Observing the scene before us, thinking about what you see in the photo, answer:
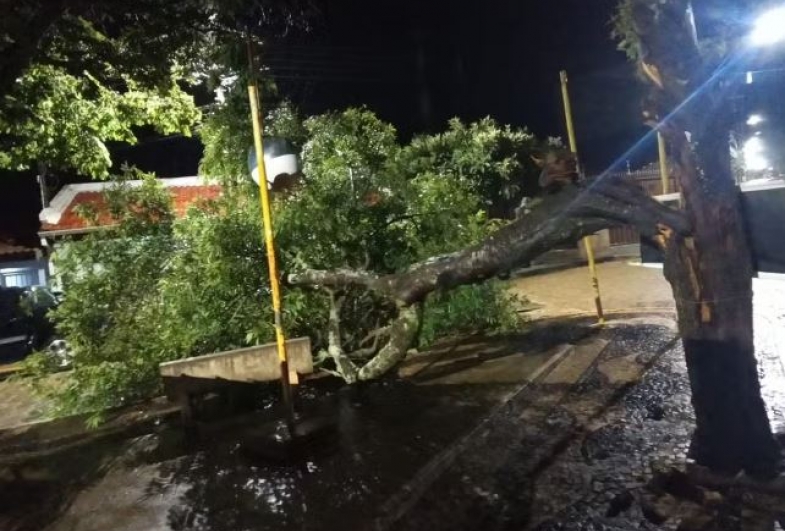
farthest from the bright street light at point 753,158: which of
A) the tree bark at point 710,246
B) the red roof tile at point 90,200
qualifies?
the red roof tile at point 90,200

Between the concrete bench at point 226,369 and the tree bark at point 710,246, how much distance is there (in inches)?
154

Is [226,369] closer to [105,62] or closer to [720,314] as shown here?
[720,314]

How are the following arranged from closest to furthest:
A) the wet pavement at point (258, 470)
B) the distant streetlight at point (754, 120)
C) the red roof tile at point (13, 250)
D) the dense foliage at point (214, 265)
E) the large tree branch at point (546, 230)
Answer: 1. the large tree branch at point (546, 230)
2. the wet pavement at point (258, 470)
3. the dense foliage at point (214, 265)
4. the distant streetlight at point (754, 120)
5. the red roof tile at point (13, 250)

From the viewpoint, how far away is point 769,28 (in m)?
3.73

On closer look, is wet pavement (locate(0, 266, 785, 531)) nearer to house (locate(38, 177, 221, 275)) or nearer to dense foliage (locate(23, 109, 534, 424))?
dense foliage (locate(23, 109, 534, 424))

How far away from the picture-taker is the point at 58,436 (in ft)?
20.5

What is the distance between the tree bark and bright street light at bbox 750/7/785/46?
34cm

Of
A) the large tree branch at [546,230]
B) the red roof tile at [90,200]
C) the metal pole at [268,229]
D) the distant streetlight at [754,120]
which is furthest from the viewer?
the red roof tile at [90,200]

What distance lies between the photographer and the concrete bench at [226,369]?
6066 millimetres

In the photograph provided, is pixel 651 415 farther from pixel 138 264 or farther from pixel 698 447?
pixel 138 264

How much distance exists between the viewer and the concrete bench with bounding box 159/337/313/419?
6.07 m

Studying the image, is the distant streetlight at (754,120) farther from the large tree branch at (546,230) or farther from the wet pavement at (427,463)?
the large tree branch at (546,230)

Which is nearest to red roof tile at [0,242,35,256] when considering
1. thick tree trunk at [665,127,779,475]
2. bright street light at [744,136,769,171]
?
thick tree trunk at [665,127,779,475]

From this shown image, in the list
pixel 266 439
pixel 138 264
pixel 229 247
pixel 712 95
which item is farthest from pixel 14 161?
pixel 712 95
